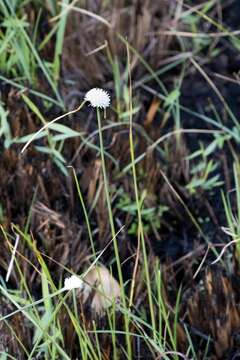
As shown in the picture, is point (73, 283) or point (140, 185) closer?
point (73, 283)

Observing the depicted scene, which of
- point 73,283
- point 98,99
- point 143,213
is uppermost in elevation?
point 98,99

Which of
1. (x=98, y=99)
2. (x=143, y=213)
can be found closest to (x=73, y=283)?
(x=98, y=99)

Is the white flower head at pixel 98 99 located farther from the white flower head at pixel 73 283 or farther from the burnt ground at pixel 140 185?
the burnt ground at pixel 140 185

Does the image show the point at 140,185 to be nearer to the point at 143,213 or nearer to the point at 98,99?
the point at 143,213

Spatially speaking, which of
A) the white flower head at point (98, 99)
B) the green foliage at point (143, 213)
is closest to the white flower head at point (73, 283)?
the white flower head at point (98, 99)

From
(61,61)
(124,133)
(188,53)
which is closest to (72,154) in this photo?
A: (124,133)

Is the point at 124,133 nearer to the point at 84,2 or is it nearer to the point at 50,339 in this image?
the point at 84,2

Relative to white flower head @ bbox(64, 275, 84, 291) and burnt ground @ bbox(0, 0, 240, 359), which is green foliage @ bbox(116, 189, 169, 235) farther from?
white flower head @ bbox(64, 275, 84, 291)

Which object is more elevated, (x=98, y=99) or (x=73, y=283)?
(x=98, y=99)

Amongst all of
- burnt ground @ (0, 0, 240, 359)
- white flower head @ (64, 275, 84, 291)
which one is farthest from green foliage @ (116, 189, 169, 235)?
white flower head @ (64, 275, 84, 291)
